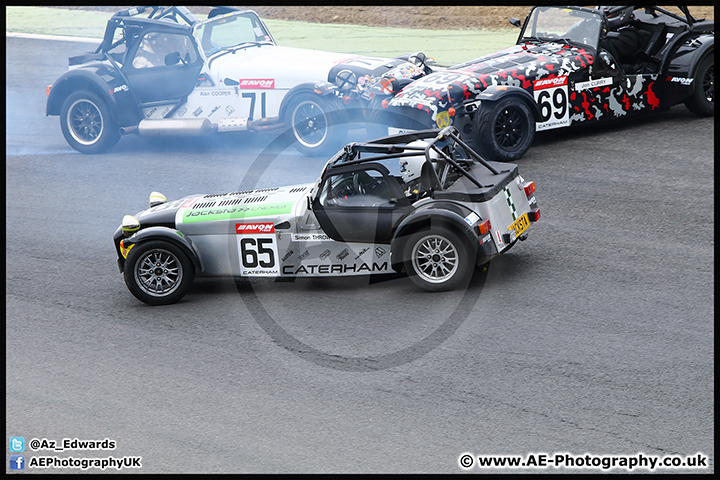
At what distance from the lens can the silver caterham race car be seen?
7.24 metres

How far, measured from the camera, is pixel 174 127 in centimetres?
1248

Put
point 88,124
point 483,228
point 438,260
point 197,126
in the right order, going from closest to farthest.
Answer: point 483,228
point 438,260
point 197,126
point 88,124

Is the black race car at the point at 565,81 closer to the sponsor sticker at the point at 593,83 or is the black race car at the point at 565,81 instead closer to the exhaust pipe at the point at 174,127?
the sponsor sticker at the point at 593,83

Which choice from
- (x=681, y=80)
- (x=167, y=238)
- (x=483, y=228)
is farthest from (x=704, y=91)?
(x=167, y=238)

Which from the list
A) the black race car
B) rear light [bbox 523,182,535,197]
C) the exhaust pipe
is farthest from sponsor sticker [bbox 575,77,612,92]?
the exhaust pipe

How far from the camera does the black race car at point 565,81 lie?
10.7 metres

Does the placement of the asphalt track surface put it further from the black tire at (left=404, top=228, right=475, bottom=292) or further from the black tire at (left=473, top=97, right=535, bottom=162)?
the black tire at (left=473, top=97, right=535, bottom=162)

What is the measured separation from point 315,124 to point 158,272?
476cm

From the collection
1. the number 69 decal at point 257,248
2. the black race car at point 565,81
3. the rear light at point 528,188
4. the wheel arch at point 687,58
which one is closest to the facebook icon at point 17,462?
the number 69 decal at point 257,248

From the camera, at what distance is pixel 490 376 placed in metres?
5.93

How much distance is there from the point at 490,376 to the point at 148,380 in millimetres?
2626

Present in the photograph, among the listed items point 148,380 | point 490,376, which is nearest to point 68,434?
point 148,380

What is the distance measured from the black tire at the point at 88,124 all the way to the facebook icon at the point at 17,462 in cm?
833

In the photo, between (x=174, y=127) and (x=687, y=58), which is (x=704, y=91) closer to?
(x=687, y=58)
